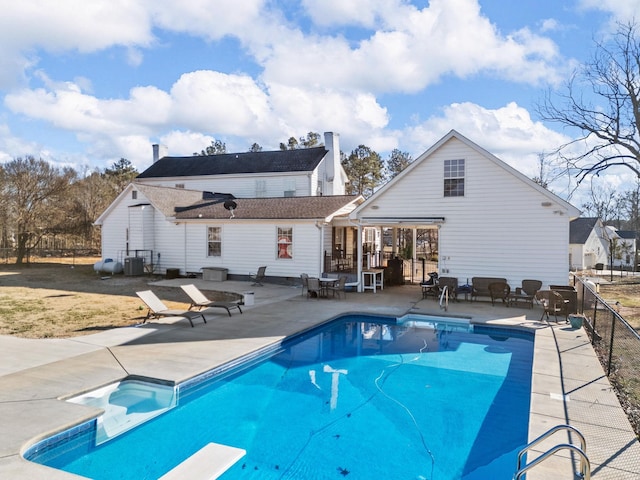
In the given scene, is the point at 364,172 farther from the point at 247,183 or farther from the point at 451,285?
the point at 451,285

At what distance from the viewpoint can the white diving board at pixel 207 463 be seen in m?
4.83

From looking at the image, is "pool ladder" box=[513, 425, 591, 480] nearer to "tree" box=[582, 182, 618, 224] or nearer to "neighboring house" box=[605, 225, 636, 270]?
"tree" box=[582, 182, 618, 224]

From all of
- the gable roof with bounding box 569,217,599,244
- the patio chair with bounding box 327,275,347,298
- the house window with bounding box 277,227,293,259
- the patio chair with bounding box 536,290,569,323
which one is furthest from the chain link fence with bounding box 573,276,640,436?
the gable roof with bounding box 569,217,599,244

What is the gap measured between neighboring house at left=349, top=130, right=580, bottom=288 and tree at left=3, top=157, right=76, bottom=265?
2493 cm

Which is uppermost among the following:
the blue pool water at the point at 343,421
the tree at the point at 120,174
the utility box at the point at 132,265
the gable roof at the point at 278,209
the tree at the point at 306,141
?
the tree at the point at 306,141

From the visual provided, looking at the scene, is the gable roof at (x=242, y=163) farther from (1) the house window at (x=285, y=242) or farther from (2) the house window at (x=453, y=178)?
(2) the house window at (x=453, y=178)

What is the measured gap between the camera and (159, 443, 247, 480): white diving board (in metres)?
4.83

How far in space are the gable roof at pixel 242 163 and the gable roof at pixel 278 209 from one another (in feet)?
24.4

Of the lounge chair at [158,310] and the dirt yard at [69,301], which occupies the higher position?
the lounge chair at [158,310]

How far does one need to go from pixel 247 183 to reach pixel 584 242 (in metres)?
42.7

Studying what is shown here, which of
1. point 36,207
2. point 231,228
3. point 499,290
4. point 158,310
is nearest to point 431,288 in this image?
point 499,290

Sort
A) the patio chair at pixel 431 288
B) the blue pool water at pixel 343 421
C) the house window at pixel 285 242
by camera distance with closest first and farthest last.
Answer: the blue pool water at pixel 343 421 → the patio chair at pixel 431 288 → the house window at pixel 285 242

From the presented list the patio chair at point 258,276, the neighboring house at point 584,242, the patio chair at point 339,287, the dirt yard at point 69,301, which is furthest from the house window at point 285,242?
the neighboring house at point 584,242

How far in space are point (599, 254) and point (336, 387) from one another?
6371 cm
